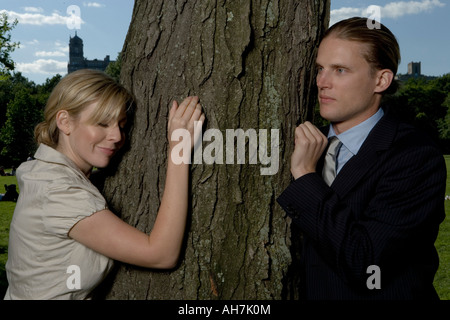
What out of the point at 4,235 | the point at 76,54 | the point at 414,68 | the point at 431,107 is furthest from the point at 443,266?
the point at 76,54

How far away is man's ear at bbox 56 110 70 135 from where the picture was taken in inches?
113

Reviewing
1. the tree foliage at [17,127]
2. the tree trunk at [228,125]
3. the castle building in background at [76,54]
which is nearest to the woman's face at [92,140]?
the tree trunk at [228,125]

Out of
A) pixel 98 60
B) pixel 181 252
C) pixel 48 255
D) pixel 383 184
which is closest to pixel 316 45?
pixel 383 184

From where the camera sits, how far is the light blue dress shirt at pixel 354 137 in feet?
9.57

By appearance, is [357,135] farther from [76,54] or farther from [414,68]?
[76,54]

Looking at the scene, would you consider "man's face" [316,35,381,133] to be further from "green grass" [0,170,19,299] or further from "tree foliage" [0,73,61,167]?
"tree foliage" [0,73,61,167]

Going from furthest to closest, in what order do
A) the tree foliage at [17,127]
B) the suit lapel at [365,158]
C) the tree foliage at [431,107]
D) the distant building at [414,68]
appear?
the distant building at [414,68]
the tree foliage at [431,107]
the tree foliage at [17,127]
the suit lapel at [365,158]

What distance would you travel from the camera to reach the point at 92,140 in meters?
2.85

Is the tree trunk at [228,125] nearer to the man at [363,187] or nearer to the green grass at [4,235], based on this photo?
the man at [363,187]

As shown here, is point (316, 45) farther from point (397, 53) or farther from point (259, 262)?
point (259, 262)

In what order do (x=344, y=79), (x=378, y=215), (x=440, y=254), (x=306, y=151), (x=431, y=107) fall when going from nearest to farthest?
(x=378, y=215), (x=306, y=151), (x=344, y=79), (x=440, y=254), (x=431, y=107)

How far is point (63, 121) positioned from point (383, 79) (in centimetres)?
200

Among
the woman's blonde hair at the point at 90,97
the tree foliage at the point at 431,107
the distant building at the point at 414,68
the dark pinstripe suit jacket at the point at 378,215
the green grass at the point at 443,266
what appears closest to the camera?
the dark pinstripe suit jacket at the point at 378,215

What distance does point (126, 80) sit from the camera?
302 cm
